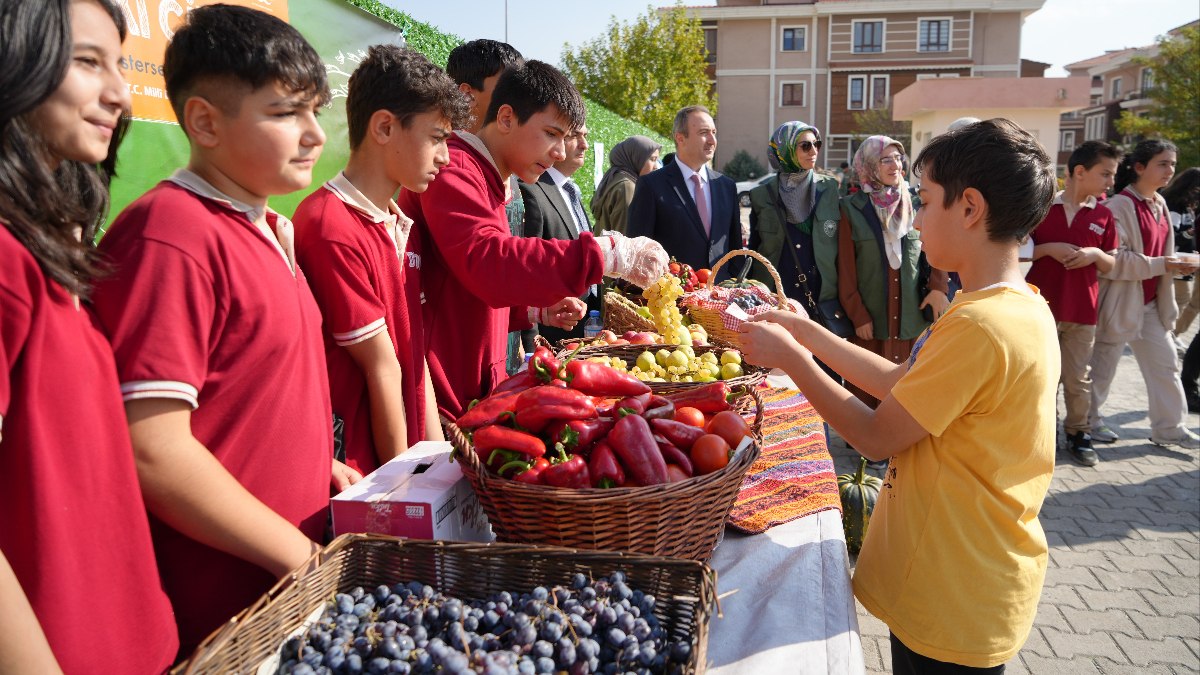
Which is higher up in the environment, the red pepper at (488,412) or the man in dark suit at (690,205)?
the man in dark suit at (690,205)

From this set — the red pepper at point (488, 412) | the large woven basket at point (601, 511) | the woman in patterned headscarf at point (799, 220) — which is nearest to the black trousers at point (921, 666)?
the large woven basket at point (601, 511)

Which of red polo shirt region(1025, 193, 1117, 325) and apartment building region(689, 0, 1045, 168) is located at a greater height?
apartment building region(689, 0, 1045, 168)

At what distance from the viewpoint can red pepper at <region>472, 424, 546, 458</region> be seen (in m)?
1.72

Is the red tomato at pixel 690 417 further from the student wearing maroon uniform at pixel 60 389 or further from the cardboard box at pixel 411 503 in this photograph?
the student wearing maroon uniform at pixel 60 389

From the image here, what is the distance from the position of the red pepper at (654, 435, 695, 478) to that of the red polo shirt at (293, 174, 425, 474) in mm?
794

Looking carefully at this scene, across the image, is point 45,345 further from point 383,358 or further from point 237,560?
point 383,358

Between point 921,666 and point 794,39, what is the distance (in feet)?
158

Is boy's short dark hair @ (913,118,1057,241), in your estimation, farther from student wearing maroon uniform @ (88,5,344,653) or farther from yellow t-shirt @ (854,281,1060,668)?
student wearing maroon uniform @ (88,5,344,653)

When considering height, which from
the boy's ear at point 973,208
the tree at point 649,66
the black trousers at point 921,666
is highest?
the tree at point 649,66

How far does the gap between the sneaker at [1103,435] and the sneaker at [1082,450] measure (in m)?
0.42

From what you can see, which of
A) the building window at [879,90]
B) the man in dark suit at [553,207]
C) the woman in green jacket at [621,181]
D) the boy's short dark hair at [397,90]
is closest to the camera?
the boy's short dark hair at [397,90]

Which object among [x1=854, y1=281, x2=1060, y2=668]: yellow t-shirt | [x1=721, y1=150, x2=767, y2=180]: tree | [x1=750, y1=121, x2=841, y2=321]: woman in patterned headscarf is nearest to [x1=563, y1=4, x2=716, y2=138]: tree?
[x1=721, y1=150, x2=767, y2=180]: tree

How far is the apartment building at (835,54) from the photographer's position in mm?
42469

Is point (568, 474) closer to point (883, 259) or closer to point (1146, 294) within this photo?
point (883, 259)
